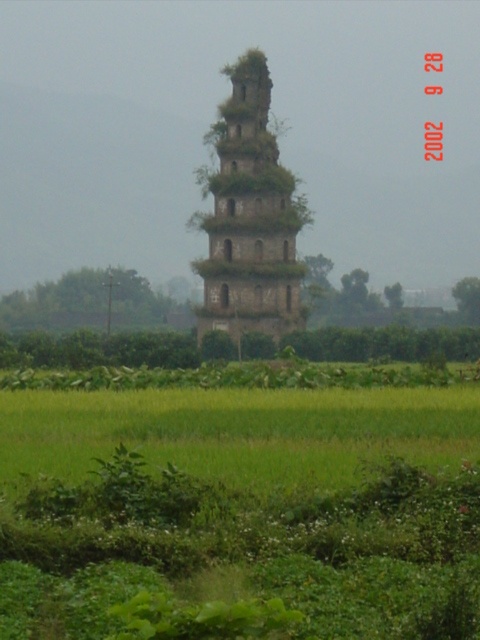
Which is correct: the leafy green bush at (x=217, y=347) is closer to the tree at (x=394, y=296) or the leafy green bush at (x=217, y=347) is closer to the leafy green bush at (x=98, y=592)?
the leafy green bush at (x=98, y=592)

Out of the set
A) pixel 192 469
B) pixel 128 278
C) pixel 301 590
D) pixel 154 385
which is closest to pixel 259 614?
pixel 301 590

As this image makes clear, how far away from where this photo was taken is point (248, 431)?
16.6m

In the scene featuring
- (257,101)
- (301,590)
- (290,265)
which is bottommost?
(301,590)

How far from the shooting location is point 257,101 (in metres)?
60.6

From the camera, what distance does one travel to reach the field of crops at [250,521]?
28.7 feet

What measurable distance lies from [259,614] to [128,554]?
4144 millimetres

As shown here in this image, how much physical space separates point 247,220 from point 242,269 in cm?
218

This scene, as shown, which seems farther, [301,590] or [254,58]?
[254,58]

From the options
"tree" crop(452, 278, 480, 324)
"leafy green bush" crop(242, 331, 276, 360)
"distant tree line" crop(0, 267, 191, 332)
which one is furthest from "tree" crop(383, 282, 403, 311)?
Answer: "leafy green bush" crop(242, 331, 276, 360)

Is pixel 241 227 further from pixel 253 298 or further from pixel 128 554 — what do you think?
pixel 128 554

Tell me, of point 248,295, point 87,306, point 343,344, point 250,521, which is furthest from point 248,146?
point 87,306

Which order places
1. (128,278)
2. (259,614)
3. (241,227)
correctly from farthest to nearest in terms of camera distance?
(128,278), (241,227), (259,614)

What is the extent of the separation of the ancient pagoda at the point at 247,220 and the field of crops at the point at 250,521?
42.7 m

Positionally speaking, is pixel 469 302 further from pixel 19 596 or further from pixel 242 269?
pixel 19 596
